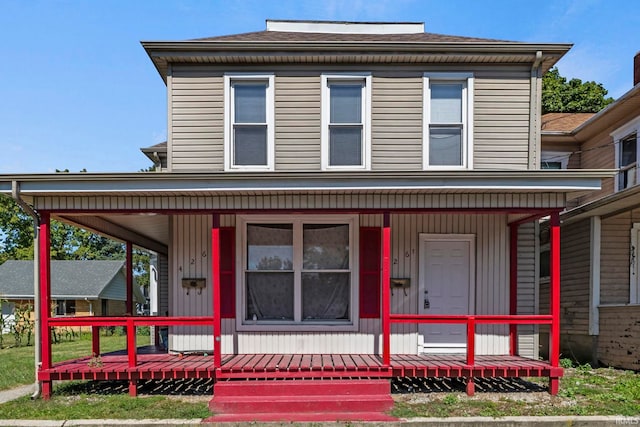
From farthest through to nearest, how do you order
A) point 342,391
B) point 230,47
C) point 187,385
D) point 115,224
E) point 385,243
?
point 115,224 → point 230,47 → point 187,385 → point 385,243 → point 342,391

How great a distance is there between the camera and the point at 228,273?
6.84m

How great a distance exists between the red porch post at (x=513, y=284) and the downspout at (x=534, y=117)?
3.79ft

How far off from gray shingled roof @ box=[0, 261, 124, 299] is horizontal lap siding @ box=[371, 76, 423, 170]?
844 inches

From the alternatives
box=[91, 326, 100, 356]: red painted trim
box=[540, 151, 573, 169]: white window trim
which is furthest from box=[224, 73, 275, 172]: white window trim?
box=[540, 151, 573, 169]: white window trim

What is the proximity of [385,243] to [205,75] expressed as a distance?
4059 mm

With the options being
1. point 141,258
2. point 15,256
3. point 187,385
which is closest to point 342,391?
point 187,385

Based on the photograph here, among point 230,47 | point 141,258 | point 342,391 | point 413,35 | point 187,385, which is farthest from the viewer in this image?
point 141,258

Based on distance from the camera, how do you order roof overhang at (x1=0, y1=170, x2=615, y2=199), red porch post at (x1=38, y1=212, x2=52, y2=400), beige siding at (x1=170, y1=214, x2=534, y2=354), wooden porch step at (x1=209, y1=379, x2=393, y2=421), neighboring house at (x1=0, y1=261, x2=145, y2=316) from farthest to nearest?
neighboring house at (x1=0, y1=261, x2=145, y2=316)
beige siding at (x1=170, y1=214, x2=534, y2=354)
red porch post at (x1=38, y1=212, x2=52, y2=400)
roof overhang at (x1=0, y1=170, x2=615, y2=199)
wooden porch step at (x1=209, y1=379, x2=393, y2=421)

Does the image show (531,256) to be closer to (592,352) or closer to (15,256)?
(592,352)

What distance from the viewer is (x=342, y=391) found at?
541cm

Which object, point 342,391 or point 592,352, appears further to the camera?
point 592,352

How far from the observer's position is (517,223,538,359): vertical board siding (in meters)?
6.94

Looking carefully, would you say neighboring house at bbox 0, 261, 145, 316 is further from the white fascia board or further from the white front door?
the white front door

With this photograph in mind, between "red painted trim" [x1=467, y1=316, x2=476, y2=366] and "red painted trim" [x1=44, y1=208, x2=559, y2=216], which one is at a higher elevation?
"red painted trim" [x1=44, y1=208, x2=559, y2=216]
